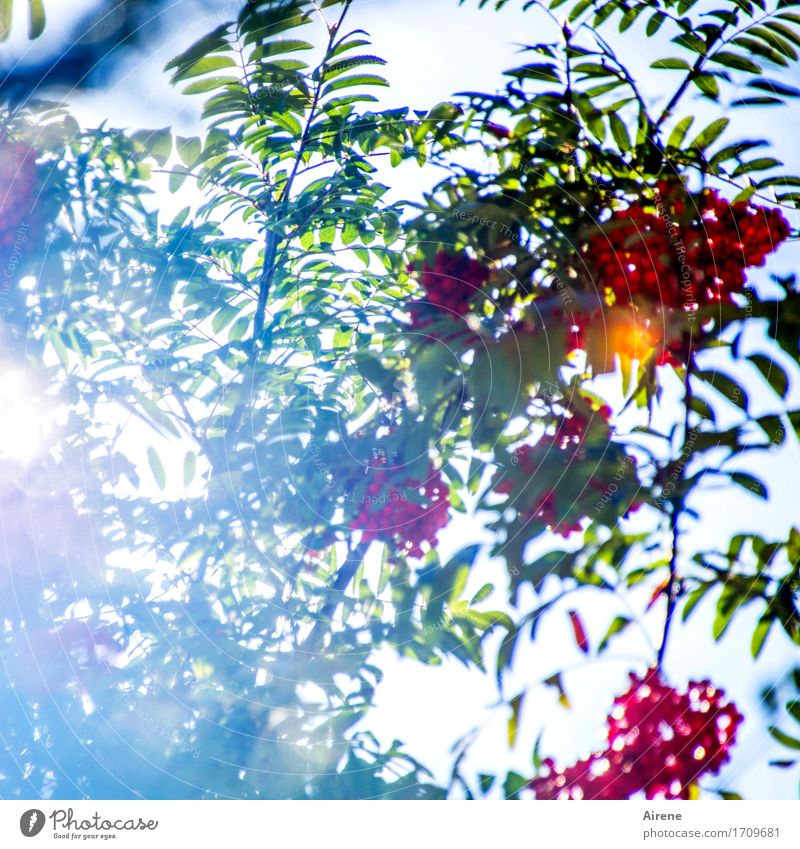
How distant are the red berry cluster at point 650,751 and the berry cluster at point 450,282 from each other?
25cm

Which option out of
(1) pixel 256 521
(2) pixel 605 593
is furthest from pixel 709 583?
(1) pixel 256 521

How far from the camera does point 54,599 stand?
379mm

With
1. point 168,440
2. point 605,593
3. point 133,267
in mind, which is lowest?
point 605,593

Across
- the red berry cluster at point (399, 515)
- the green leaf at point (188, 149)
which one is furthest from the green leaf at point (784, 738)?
the green leaf at point (188, 149)

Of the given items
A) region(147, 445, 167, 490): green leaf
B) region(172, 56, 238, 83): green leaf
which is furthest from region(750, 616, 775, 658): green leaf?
region(172, 56, 238, 83): green leaf

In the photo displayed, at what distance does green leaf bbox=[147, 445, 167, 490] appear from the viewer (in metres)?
0.38

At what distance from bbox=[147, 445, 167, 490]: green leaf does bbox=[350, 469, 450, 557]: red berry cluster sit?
0.37 ft

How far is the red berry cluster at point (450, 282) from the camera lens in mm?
413

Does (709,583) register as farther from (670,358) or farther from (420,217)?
(420,217)

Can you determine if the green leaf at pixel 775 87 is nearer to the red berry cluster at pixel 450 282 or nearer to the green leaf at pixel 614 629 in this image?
the red berry cluster at pixel 450 282

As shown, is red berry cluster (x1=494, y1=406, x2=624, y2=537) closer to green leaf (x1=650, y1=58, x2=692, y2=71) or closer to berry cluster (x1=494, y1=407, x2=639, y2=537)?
berry cluster (x1=494, y1=407, x2=639, y2=537)

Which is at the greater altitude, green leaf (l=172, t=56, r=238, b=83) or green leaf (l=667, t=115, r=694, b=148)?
green leaf (l=172, t=56, r=238, b=83)
